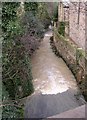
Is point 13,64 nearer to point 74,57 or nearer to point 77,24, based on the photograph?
point 74,57

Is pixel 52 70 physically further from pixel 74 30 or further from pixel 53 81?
pixel 74 30

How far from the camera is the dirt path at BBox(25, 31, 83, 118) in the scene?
997 centimetres

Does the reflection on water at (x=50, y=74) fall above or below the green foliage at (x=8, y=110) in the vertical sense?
below

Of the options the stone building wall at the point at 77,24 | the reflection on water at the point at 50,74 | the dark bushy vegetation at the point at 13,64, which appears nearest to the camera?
the dark bushy vegetation at the point at 13,64

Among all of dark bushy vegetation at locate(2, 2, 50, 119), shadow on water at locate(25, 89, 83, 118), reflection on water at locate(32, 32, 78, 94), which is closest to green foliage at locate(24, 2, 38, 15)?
reflection on water at locate(32, 32, 78, 94)

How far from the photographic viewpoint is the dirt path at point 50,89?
997 centimetres

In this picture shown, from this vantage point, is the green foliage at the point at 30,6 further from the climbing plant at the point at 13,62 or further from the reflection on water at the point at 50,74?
the climbing plant at the point at 13,62

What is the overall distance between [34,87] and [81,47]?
4278 mm

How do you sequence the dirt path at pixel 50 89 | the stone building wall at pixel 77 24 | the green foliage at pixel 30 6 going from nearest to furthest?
the dirt path at pixel 50 89 < the stone building wall at pixel 77 24 < the green foliage at pixel 30 6

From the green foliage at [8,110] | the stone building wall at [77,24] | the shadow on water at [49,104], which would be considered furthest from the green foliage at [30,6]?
the green foliage at [8,110]

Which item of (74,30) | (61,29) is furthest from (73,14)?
(61,29)

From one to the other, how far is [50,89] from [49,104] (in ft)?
5.14

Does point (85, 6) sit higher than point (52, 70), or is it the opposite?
point (85, 6)

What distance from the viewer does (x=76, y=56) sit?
1340 centimetres
